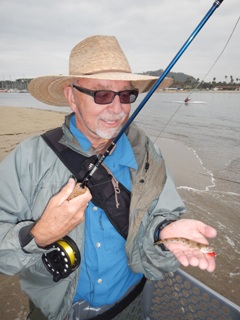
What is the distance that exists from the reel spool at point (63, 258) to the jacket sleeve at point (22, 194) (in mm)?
124

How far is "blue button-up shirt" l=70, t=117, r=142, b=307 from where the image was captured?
2418mm

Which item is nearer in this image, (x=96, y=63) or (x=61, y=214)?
(x=61, y=214)

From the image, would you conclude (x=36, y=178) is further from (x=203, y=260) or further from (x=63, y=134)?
(x=203, y=260)

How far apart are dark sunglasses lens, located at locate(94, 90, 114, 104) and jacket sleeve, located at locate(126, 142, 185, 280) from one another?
0.94 metres

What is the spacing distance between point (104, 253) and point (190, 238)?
0.87 meters

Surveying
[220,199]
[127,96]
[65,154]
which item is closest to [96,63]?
[127,96]

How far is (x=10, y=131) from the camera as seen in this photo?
49.2 feet

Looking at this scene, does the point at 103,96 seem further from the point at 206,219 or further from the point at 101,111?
the point at 206,219

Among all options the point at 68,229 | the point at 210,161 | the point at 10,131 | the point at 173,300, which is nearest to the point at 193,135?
the point at 210,161

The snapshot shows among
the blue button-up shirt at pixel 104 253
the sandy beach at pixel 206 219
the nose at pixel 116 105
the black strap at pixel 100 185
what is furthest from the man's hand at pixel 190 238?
the sandy beach at pixel 206 219

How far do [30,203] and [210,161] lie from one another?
31.3 feet

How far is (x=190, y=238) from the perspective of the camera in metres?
2.12

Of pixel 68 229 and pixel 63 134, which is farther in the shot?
pixel 63 134

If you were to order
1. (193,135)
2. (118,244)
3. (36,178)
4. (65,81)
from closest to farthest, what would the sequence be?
(36,178), (118,244), (65,81), (193,135)
